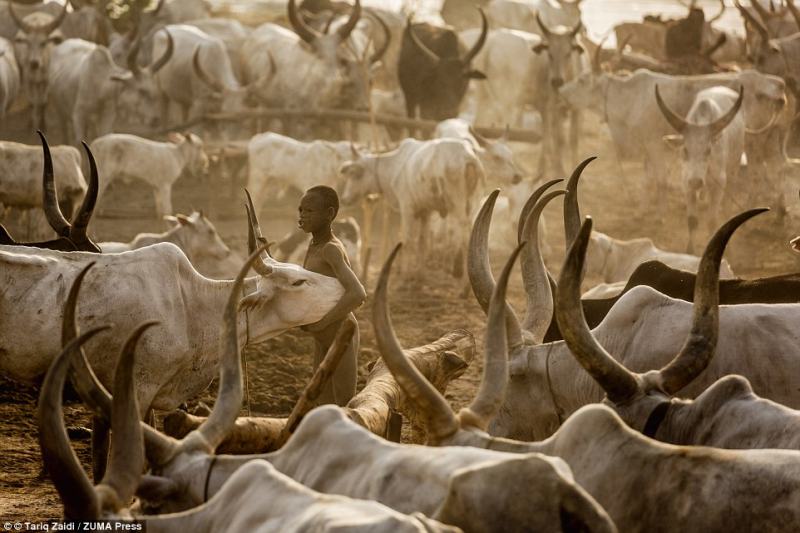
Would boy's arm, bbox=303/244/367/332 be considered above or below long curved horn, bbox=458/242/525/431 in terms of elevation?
below

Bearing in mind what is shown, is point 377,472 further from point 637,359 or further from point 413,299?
point 413,299

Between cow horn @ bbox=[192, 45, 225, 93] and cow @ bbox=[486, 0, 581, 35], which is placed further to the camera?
cow @ bbox=[486, 0, 581, 35]

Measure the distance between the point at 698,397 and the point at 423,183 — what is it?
316 inches

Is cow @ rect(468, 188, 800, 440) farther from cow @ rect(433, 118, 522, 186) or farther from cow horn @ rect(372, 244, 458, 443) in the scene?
cow @ rect(433, 118, 522, 186)

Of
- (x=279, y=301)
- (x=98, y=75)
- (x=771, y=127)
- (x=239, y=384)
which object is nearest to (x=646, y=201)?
(x=771, y=127)

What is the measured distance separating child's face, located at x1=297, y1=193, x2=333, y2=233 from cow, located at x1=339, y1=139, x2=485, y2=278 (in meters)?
5.64

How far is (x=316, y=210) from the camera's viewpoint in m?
7.04

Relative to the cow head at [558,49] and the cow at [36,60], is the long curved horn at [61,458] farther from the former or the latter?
the cow at [36,60]

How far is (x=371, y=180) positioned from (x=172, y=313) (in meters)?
7.00

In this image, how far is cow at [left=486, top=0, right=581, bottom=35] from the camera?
25.9m

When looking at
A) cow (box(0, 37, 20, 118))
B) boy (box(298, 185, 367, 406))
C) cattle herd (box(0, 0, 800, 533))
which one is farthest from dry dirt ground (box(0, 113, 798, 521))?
cow (box(0, 37, 20, 118))

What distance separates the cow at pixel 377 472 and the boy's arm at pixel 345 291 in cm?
212

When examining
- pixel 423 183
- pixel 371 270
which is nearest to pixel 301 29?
pixel 371 270

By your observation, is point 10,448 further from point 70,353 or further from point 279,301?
point 70,353
